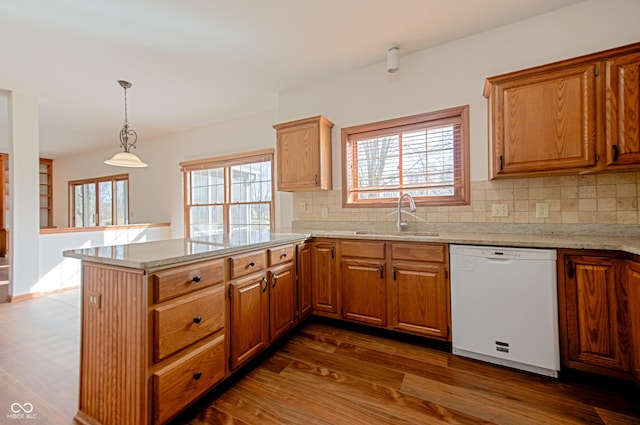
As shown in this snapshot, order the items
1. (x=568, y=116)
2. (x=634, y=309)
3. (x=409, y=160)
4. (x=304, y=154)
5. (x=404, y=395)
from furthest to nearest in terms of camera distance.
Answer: (x=304, y=154)
(x=409, y=160)
(x=568, y=116)
(x=404, y=395)
(x=634, y=309)

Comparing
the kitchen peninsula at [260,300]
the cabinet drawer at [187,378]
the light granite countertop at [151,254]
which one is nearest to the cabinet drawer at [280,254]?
the kitchen peninsula at [260,300]

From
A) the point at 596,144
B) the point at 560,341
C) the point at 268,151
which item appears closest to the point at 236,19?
the point at 268,151

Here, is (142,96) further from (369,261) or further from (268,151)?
(369,261)

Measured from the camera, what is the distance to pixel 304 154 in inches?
114

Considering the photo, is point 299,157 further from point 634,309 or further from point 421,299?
point 634,309

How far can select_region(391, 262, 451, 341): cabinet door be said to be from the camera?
202cm

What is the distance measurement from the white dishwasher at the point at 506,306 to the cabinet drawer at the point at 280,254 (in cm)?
123

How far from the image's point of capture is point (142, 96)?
136 inches

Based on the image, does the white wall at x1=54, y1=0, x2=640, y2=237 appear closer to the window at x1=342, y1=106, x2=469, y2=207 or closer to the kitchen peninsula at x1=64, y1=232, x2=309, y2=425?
the window at x1=342, y1=106, x2=469, y2=207

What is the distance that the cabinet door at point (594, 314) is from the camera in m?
1.56

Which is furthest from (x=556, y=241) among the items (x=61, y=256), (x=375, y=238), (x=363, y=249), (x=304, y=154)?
(x=61, y=256)

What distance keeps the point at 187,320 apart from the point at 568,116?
2686 mm

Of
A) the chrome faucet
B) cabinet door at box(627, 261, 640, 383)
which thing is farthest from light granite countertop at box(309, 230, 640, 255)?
the chrome faucet

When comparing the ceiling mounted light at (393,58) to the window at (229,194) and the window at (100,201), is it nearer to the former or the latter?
the window at (229,194)
